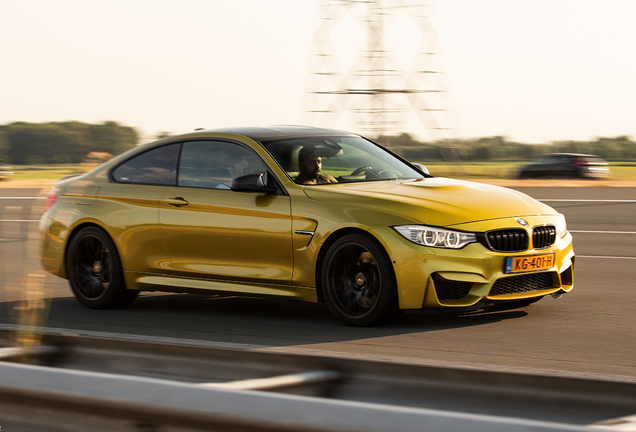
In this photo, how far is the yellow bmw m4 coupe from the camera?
6012 mm

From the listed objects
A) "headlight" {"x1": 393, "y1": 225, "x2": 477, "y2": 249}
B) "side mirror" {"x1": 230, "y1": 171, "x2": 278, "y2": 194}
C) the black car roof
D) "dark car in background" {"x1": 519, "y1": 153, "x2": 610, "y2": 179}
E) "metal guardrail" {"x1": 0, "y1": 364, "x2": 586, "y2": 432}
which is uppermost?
"dark car in background" {"x1": 519, "y1": 153, "x2": 610, "y2": 179}

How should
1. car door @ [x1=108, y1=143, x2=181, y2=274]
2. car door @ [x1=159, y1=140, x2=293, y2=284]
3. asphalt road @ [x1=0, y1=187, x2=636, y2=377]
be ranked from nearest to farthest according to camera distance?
1. asphalt road @ [x1=0, y1=187, x2=636, y2=377]
2. car door @ [x1=159, y1=140, x2=293, y2=284]
3. car door @ [x1=108, y1=143, x2=181, y2=274]

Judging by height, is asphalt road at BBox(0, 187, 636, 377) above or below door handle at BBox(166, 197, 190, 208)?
below

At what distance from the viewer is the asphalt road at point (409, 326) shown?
525cm

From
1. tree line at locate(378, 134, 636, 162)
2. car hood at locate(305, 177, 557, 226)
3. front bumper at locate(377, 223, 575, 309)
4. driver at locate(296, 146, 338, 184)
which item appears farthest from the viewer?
tree line at locate(378, 134, 636, 162)

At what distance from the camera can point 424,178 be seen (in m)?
7.42

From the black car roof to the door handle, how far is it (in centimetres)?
67

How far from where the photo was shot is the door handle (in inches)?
279

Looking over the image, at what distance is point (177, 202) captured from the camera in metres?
7.13

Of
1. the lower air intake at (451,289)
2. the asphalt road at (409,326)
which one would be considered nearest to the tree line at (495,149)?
the asphalt road at (409,326)

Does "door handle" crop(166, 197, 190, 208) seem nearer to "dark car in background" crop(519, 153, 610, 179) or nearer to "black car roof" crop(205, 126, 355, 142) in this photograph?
"black car roof" crop(205, 126, 355, 142)

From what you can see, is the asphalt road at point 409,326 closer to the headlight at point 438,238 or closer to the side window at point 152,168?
the headlight at point 438,238

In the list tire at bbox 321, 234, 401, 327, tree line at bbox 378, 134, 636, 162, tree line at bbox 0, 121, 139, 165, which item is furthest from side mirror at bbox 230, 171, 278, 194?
tree line at bbox 0, 121, 139, 165

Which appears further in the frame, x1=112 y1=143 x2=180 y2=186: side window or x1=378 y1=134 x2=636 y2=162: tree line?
x1=378 y1=134 x2=636 y2=162: tree line
